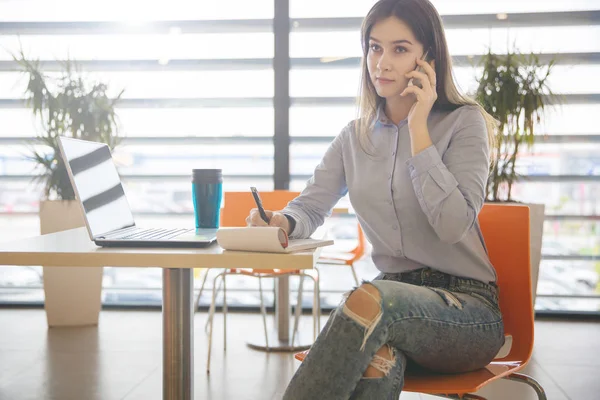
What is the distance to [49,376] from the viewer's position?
120 inches

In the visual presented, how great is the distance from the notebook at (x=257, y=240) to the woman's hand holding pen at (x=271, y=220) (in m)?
0.34

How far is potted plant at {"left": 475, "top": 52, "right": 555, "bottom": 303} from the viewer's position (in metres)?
3.87

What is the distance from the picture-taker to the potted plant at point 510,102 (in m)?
3.87

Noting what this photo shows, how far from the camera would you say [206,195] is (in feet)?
5.82

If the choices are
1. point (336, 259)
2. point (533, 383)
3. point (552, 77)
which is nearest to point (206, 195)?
point (533, 383)

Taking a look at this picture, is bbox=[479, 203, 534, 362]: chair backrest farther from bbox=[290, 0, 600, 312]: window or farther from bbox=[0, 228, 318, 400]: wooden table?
bbox=[290, 0, 600, 312]: window

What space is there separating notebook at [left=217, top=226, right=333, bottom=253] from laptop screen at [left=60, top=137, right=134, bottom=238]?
0.34 metres

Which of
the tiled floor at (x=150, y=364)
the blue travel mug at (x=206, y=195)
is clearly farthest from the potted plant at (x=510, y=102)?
the blue travel mug at (x=206, y=195)

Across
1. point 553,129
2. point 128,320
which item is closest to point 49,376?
point 128,320

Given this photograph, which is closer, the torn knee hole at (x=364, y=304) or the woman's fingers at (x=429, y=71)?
the torn knee hole at (x=364, y=304)

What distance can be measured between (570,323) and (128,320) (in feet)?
9.62

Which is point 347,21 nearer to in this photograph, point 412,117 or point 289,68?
point 289,68

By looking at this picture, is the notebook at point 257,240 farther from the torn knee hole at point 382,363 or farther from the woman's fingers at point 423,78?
the woman's fingers at point 423,78

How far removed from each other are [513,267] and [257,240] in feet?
2.72
